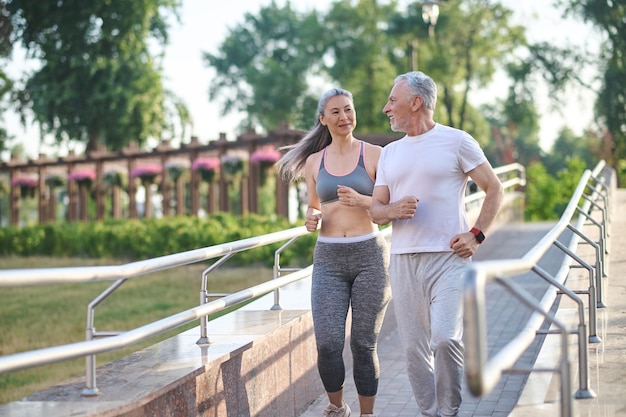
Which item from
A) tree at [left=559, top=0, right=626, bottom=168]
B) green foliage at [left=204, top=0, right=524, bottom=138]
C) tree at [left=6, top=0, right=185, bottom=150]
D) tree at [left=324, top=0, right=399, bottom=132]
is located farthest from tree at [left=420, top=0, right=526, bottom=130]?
tree at [left=6, top=0, right=185, bottom=150]

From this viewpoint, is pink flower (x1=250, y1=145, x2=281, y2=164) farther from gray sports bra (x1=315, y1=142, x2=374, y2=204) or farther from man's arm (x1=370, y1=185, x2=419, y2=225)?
man's arm (x1=370, y1=185, x2=419, y2=225)

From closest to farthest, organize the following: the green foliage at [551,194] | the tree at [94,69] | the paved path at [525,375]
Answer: the paved path at [525,375] < the green foliage at [551,194] < the tree at [94,69]

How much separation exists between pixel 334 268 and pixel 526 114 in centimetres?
3535

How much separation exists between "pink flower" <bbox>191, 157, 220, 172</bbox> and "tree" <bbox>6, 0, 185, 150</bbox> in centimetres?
889

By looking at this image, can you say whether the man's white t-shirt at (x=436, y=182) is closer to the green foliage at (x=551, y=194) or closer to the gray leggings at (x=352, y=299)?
the gray leggings at (x=352, y=299)

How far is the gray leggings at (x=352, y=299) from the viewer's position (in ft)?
17.0

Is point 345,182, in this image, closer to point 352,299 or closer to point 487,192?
point 352,299

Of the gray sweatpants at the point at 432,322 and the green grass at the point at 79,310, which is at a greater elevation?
the gray sweatpants at the point at 432,322

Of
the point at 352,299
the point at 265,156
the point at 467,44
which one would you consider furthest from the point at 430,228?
the point at 467,44

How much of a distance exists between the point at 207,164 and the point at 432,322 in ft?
69.3

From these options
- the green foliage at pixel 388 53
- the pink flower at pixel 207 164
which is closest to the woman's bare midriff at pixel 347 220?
the pink flower at pixel 207 164

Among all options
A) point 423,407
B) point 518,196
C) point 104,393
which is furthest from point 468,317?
point 518,196

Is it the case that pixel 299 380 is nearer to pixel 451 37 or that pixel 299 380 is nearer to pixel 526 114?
pixel 526 114

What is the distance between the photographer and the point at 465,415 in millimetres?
5879
